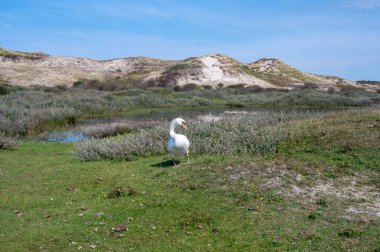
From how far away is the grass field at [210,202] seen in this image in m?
8.67

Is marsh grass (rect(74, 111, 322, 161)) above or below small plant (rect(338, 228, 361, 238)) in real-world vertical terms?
above

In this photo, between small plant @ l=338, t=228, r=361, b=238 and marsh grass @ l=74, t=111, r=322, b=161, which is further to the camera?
marsh grass @ l=74, t=111, r=322, b=161

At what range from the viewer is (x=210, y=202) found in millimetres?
10492

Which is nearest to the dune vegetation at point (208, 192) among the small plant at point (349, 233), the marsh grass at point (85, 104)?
the small plant at point (349, 233)

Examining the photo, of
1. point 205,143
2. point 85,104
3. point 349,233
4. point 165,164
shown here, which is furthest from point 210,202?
point 85,104

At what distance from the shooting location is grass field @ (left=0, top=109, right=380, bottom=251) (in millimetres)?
8672

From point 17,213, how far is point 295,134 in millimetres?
10053

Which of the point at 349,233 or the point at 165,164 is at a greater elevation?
the point at 165,164

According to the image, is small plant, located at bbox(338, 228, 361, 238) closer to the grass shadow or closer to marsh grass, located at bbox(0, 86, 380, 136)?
the grass shadow

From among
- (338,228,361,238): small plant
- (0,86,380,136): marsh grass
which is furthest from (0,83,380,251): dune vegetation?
(0,86,380,136): marsh grass

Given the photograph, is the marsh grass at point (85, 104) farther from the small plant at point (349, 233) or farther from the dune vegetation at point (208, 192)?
the small plant at point (349, 233)

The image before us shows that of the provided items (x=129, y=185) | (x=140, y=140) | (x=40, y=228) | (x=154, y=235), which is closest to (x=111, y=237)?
(x=154, y=235)

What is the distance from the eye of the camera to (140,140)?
1759cm

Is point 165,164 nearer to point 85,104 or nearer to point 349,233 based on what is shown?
point 349,233
